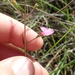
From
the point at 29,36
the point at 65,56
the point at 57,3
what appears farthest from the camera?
the point at 57,3

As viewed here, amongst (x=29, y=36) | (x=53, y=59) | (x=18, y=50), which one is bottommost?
(x=53, y=59)

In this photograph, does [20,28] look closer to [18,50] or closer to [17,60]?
[18,50]

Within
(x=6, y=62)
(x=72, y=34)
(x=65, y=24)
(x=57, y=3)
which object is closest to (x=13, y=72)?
(x=6, y=62)

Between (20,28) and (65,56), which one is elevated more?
(20,28)

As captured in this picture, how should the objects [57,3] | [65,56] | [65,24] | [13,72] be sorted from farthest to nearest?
[57,3]
[65,24]
[65,56]
[13,72]

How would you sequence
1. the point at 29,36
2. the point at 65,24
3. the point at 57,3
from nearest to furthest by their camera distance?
the point at 29,36, the point at 65,24, the point at 57,3

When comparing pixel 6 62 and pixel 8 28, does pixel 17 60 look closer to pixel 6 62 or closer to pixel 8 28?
pixel 6 62

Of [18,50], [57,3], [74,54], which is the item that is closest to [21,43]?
[18,50]

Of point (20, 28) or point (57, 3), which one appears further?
point (57, 3)

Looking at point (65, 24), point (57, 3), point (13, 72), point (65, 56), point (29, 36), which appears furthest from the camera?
point (57, 3)
